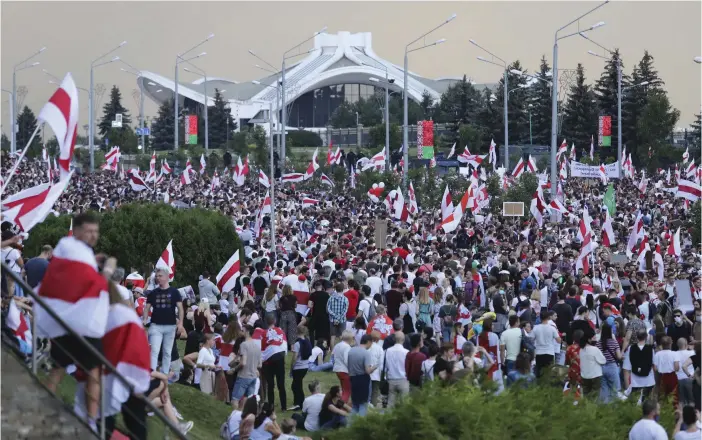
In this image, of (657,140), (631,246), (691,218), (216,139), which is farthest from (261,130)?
(631,246)

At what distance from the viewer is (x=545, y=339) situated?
1528 cm

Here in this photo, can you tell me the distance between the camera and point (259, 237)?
33312 millimetres

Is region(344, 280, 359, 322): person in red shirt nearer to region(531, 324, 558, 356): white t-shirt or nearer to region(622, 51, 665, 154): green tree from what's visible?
region(531, 324, 558, 356): white t-shirt

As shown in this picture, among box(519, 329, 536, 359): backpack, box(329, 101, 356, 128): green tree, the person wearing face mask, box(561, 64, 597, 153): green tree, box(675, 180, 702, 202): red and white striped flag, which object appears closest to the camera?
box(519, 329, 536, 359): backpack

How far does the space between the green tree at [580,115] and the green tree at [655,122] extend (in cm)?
506

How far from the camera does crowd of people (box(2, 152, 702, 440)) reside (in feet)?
38.6

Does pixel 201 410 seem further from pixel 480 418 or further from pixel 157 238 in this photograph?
pixel 157 238

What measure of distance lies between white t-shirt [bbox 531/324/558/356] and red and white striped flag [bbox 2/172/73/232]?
17.4 feet

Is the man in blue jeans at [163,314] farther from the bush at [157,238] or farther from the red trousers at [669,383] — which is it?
the bush at [157,238]

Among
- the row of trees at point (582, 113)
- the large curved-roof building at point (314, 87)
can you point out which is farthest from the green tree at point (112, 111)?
the row of trees at point (582, 113)

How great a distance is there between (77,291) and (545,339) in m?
8.45

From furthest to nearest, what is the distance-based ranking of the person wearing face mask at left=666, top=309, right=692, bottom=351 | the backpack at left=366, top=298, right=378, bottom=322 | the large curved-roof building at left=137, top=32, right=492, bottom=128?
the large curved-roof building at left=137, top=32, right=492, bottom=128
the backpack at left=366, top=298, right=378, bottom=322
the person wearing face mask at left=666, top=309, right=692, bottom=351

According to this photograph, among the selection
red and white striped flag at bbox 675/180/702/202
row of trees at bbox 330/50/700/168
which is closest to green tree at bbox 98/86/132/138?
row of trees at bbox 330/50/700/168

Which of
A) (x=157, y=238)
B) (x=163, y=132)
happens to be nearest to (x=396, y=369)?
(x=157, y=238)
